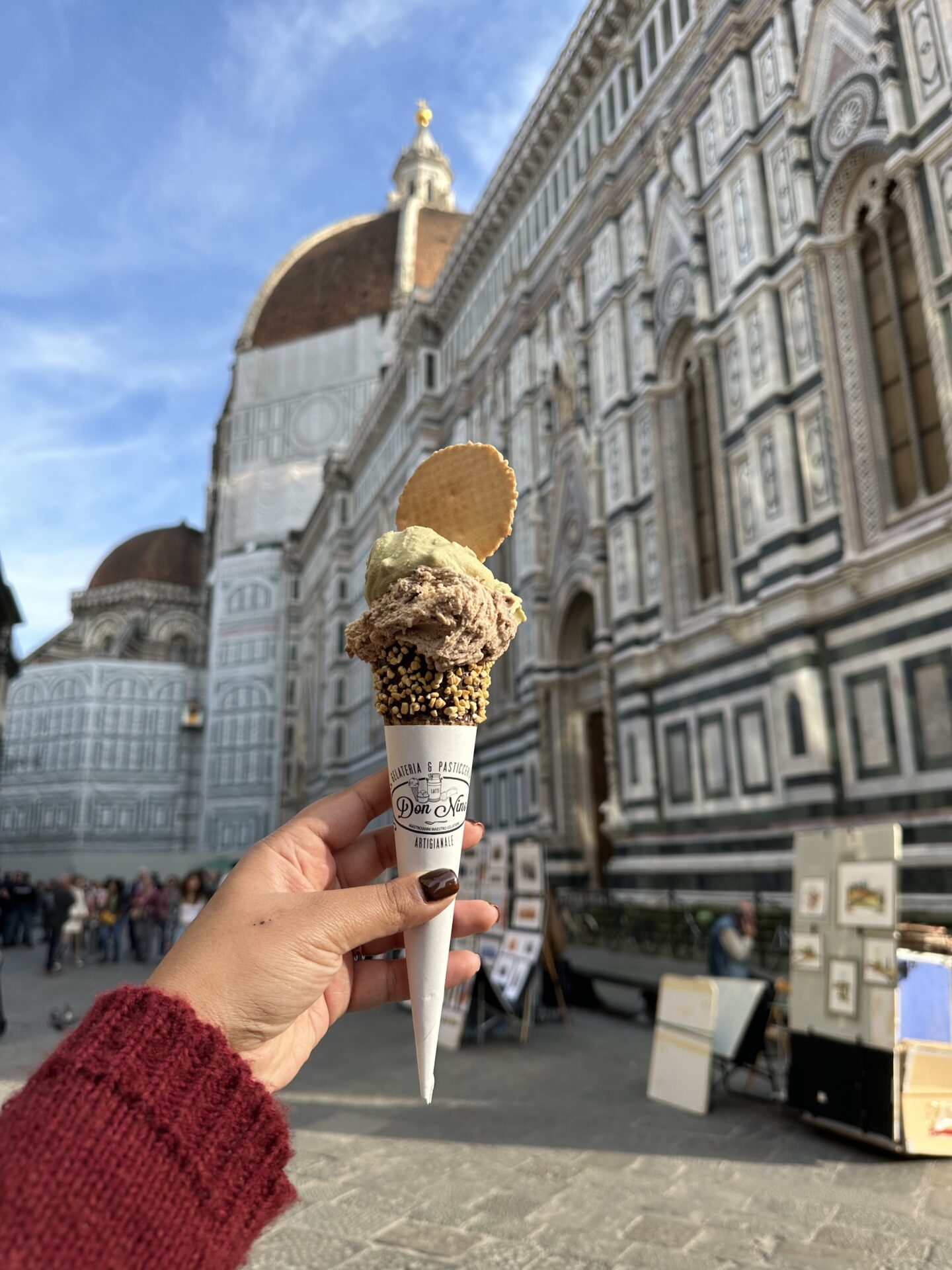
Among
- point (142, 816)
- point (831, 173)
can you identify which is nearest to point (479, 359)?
point (831, 173)

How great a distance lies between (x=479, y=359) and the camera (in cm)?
2131

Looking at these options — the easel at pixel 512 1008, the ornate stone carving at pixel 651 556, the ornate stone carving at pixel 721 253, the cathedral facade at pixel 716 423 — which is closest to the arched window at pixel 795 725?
the cathedral facade at pixel 716 423

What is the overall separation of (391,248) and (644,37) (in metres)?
35.9

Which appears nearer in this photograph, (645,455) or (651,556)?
(651,556)

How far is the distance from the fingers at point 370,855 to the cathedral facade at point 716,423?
8.22m

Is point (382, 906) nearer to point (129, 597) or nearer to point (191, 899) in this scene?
point (191, 899)

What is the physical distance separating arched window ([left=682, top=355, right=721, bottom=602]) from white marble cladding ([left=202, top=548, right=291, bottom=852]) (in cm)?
2645

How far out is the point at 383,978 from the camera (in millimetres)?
1705

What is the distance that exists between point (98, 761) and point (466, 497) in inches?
1551

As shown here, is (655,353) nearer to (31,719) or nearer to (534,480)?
(534,480)

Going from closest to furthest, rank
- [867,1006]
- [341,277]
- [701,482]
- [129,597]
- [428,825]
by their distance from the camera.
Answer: [428,825] → [867,1006] → [701,482] → [341,277] → [129,597]

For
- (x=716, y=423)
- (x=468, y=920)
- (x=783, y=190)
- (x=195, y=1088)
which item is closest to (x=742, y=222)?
(x=783, y=190)

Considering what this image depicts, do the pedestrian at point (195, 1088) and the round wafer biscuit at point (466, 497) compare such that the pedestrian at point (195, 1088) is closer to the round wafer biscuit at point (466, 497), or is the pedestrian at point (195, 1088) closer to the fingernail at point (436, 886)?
the fingernail at point (436, 886)

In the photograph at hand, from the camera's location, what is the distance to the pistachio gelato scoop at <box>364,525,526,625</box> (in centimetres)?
176
